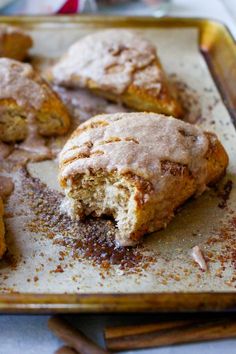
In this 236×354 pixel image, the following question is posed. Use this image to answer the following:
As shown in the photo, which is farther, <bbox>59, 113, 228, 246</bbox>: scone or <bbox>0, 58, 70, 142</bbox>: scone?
<bbox>0, 58, 70, 142</bbox>: scone

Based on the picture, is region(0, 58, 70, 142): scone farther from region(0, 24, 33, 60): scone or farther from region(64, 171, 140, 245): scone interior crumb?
region(64, 171, 140, 245): scone interior crumb

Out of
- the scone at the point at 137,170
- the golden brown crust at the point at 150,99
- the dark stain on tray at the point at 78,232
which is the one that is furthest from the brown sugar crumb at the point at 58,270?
the golden brown crust at the point at 150,99

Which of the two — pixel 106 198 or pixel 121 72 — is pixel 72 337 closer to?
pixel 106 198

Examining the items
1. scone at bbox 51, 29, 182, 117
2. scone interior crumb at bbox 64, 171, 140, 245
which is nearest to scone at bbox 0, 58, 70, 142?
scone at bbox 51, 29, 182, 117

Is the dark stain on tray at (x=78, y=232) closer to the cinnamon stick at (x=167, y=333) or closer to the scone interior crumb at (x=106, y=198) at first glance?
the scone interior crumb at (x=106, y=198)

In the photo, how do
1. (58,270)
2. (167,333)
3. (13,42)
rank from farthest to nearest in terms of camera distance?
(13,42) → (58,270) → (167,333)

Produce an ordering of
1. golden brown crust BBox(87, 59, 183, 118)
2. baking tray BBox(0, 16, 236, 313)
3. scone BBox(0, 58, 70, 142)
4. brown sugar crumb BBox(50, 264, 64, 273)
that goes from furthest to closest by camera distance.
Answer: golden brown crust BBox(87, 59, 183, 118)
scone BBox(0, 58, 70, 142)
brown sugar crumb BBox(50, 264, 64, 273)
baking tray BBox(0, 16, 236, 313)


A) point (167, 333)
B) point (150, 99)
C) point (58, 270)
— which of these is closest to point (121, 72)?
point (150, 99)

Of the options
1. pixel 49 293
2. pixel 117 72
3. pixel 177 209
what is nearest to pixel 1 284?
pixel 49 293
